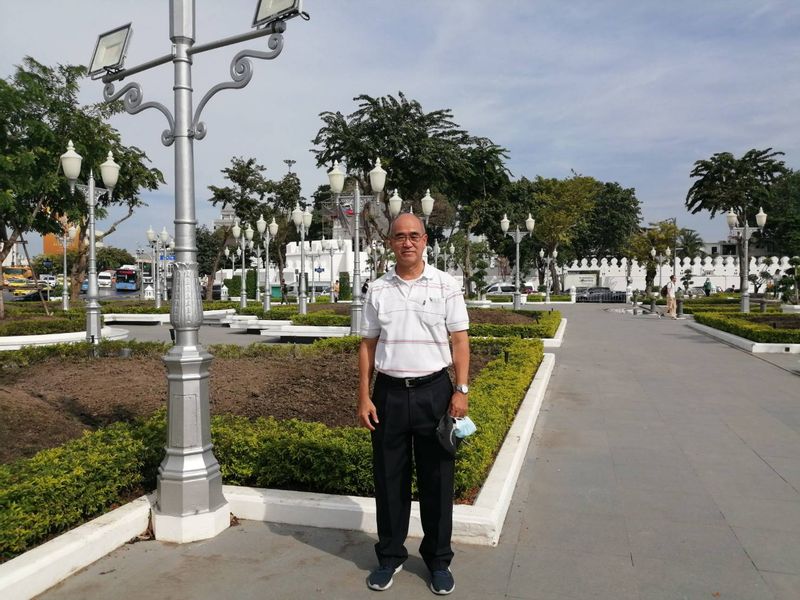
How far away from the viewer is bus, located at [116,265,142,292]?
6969cm

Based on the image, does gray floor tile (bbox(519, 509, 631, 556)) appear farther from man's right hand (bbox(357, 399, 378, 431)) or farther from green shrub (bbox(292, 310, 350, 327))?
green shrub (bbox(292, 310, 350, 327))

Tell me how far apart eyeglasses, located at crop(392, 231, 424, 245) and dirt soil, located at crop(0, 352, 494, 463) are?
3.30 m

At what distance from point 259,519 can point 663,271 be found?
58.5 m

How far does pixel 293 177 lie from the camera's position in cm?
3784

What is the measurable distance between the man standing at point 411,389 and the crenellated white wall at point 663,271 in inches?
2221

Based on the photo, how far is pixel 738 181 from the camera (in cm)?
5675

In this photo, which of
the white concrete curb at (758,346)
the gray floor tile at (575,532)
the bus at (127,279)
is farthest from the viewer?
the bus at (127,279)

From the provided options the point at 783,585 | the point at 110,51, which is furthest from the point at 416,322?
the point at 110,51

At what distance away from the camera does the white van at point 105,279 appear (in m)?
73.0

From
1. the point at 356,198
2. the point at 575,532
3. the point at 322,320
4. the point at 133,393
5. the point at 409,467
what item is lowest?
the point at 575,532

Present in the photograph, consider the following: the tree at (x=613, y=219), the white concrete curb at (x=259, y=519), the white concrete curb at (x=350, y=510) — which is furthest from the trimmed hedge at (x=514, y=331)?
the tree at (x=613, y=219)

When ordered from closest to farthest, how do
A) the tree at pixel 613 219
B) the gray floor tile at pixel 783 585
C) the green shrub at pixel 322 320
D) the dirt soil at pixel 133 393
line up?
the gray floor tile at pixel 783 585, the dirt soil at pixel 133 393, the green shrub at pixel 322 320, the tree at pixel 613 219

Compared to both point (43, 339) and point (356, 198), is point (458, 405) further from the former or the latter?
point (43, 339)

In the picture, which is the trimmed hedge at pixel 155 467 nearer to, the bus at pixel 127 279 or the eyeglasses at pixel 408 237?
the eyeglasses at pixel 408 237
